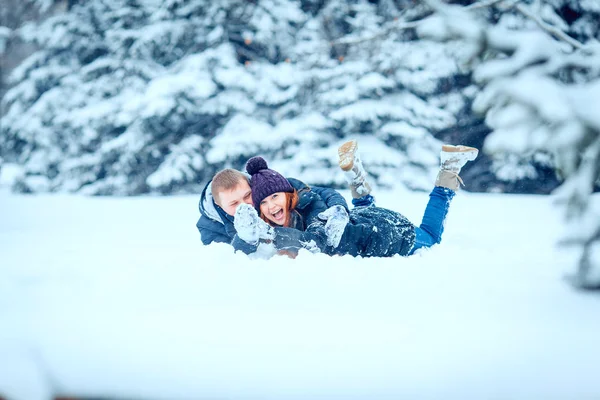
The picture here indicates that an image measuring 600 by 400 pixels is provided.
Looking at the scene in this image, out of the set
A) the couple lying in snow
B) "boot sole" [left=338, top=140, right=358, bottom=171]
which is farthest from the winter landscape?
"boot sole" [left=338, top=140, right=358, bottom=171]

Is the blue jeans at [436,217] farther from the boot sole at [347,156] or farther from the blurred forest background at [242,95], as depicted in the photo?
the blurred forest background at [242,95]

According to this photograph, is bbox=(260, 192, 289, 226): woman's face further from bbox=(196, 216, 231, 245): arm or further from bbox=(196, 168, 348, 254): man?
bbox=(196, 216, 231, 245): arm

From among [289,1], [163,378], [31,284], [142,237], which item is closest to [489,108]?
[163,378]

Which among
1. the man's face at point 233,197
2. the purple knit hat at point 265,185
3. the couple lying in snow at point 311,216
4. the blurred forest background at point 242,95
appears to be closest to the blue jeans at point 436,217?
the couple lying in snow at point 311,216

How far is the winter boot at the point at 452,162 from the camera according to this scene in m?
2.61

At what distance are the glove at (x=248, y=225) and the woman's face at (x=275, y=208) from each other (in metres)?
0.49

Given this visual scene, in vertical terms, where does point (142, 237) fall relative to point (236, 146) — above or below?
below

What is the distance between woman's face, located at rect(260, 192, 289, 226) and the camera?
2250 millimetres

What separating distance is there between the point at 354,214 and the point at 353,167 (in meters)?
0.43

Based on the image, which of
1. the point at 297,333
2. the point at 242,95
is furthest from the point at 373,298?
the point at 242,95

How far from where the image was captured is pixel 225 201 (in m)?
2.33

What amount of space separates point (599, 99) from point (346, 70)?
5.65 m

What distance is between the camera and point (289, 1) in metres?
7.05

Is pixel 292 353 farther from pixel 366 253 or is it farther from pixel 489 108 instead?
pixel 366 253
